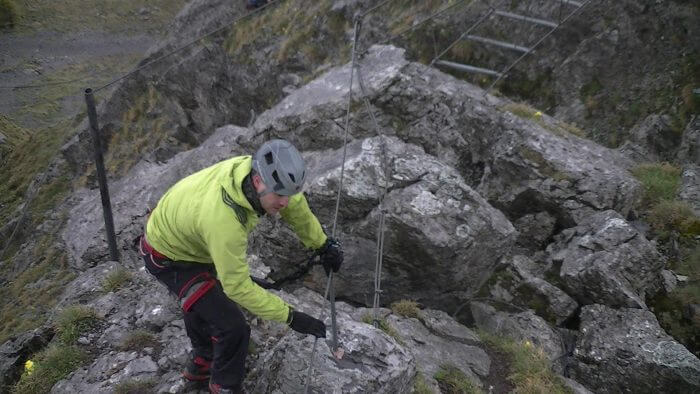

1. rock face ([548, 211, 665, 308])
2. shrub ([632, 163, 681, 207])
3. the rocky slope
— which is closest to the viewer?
Result: the rocky slope

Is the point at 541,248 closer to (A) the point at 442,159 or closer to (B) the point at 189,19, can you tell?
(A) the point at 442,159

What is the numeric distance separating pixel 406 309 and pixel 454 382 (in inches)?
63.8

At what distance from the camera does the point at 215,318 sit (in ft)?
16.2

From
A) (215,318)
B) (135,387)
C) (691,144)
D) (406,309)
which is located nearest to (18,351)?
(135,387)

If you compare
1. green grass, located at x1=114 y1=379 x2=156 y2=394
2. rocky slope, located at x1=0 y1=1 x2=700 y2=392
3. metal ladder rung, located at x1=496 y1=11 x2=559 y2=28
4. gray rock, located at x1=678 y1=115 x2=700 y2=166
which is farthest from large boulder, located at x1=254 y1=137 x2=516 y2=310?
metal ladder rung, located at x1=496 y1=11 x2=559 y2=28

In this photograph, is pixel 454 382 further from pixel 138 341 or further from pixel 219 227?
pixel 138 341

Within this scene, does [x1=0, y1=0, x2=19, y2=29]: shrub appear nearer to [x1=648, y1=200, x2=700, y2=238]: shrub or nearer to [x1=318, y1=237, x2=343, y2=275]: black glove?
[x1=318, y1=237, x2=343, y2=275]: black glove

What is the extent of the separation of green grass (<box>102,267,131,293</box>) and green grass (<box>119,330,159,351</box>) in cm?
151

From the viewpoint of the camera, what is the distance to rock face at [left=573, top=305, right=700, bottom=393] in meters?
7.00

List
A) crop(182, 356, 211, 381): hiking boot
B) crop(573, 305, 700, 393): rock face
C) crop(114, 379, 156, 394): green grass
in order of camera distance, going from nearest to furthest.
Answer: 1. crop(182, 356, 211, 381): hiking boot
2. crop(114, 379, 156, 394): green grass
3. crop(573, 305, 700, 393): rock face

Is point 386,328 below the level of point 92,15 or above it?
below

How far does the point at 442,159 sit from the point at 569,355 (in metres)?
4.86

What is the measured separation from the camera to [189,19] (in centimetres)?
2128

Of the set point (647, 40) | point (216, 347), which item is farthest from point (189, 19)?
point (216, 347)
